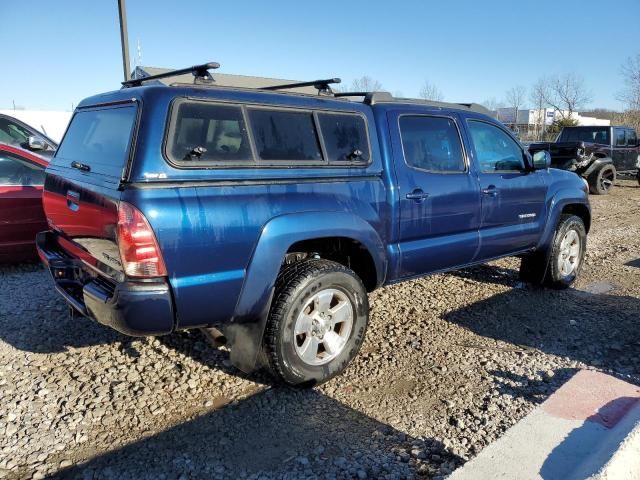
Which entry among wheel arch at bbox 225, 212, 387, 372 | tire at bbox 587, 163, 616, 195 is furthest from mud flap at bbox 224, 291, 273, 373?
tire at bbox 587, 163, 616, 195

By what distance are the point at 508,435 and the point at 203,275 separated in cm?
181

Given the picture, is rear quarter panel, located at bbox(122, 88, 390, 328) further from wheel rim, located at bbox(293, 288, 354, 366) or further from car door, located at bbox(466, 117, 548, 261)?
car door, located at bbox(466, 117, 548, 261)

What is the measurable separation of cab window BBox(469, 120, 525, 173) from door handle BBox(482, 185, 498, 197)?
0.50 ft

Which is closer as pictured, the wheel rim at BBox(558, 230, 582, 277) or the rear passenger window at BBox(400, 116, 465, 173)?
the rear passenger window at BBox(400, 116, 465, 173)

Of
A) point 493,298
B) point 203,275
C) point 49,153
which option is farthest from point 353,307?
point 49,153

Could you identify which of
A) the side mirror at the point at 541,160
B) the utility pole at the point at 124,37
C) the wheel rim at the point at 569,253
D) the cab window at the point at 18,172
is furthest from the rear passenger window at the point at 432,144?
the utility pole at the point at 124,37

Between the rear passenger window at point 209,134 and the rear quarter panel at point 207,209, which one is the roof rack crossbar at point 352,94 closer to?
the rear quarter panel at point 207,209

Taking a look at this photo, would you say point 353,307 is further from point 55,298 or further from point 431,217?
point 55,298

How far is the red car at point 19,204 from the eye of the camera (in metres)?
5.48

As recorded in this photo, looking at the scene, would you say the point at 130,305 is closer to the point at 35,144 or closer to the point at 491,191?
the point at 491,191

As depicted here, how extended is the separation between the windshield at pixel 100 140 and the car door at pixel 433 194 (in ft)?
6.24

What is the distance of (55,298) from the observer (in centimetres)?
482

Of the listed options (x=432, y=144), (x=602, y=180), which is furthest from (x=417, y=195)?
(x=602, y=180)

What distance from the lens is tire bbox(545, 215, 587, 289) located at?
538cm
